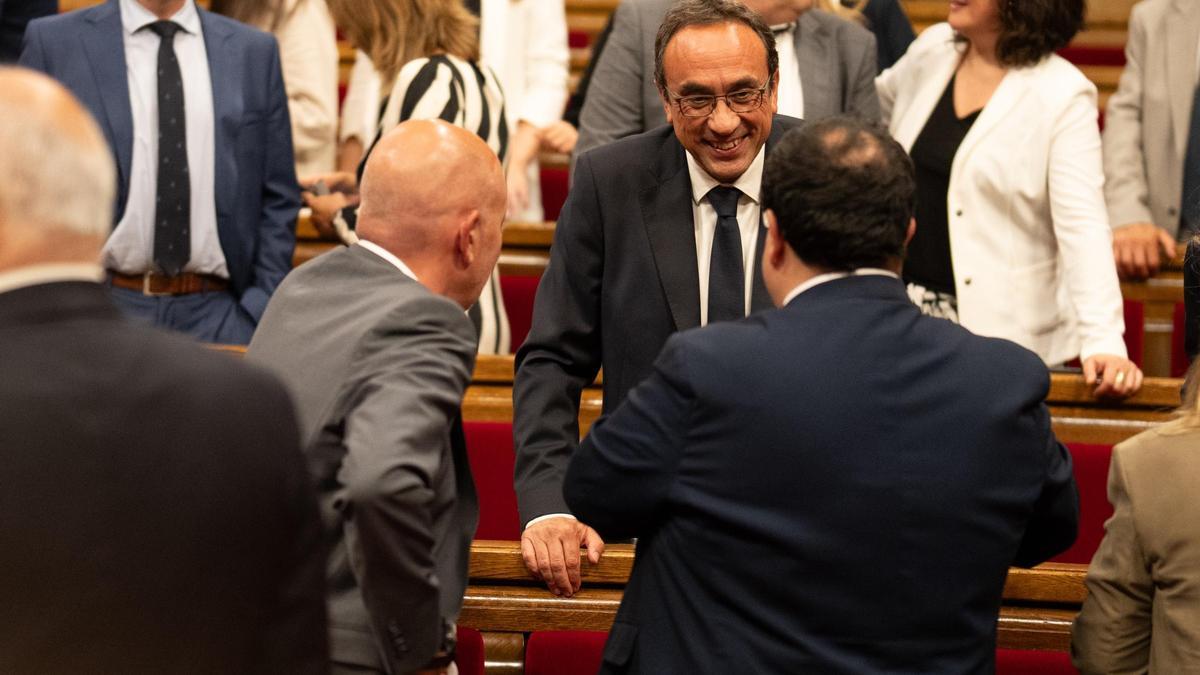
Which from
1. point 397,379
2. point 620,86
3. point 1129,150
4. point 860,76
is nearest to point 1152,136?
point 1129,150

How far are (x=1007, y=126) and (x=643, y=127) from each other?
2.47ft

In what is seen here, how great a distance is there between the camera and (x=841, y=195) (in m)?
1.59

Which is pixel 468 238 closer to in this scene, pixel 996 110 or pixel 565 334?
pixel 565 334

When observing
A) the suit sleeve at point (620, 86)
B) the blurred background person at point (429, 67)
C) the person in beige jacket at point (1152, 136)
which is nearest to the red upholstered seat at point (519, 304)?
the blurred background person at point (429, 67)

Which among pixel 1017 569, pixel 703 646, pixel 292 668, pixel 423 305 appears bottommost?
pixel 1017 569

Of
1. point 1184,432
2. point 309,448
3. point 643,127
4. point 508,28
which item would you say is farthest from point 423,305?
point 508,28

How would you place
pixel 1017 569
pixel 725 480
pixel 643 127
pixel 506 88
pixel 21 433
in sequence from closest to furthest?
pixel 21 433 → pixel 725 480 → pixel 1017 569 → pixel 643 127 → pixel 506 88

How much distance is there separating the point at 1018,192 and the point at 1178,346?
908 mm

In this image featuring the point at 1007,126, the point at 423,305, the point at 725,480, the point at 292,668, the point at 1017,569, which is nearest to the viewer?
the point at 292,668

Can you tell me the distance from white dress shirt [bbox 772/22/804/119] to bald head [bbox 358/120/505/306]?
53.6 inches

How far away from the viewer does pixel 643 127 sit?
3184 mm

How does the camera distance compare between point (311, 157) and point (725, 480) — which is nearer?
point (725, 480)

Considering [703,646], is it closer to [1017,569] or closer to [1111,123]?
[1017,569]

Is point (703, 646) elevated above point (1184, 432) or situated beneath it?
situated beneath
